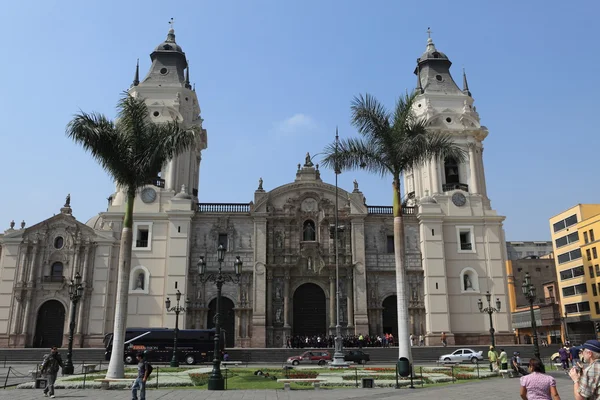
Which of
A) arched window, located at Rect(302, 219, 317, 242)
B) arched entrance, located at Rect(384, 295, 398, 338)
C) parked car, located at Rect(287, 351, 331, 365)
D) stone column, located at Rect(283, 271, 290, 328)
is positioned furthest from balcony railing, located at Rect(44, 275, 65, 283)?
arched entrance, located at Rect(384, 295, 398, 338)

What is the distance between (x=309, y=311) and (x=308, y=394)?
2770cm

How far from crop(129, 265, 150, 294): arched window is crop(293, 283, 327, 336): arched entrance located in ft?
39.8

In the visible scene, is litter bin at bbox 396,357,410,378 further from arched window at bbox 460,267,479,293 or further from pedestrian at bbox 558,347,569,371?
arched window at bbox 460,267,479,293

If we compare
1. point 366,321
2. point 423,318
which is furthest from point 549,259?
point 366,321

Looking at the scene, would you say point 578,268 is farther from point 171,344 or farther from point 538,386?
point 538,386

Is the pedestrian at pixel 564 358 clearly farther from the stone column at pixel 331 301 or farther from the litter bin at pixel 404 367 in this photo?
the stone column at pixel 331 301

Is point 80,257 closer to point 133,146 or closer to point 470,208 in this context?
point 133,146

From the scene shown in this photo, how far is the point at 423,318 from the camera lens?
4319 centimetres

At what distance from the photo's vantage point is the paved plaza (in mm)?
15086

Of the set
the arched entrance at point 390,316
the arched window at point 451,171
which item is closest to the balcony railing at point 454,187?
the arched window at point 451,171

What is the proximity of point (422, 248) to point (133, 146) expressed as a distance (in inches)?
1130

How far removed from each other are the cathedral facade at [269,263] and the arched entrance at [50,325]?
8cm

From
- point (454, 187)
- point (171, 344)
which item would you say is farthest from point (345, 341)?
point (454, 187)

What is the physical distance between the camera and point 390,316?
43562 mm
